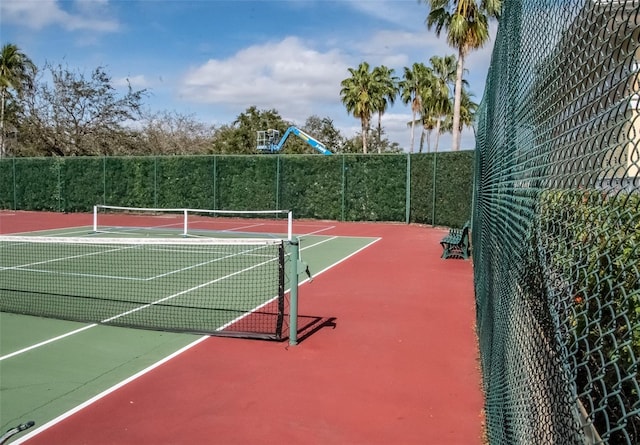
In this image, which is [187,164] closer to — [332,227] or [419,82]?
[332,227]

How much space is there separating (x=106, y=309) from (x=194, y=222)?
15171 millimetres

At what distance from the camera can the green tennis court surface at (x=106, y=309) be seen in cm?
493

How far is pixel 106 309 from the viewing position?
7492 mm

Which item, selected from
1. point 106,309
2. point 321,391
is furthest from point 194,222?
point 321,391

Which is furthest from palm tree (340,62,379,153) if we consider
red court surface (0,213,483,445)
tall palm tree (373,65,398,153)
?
red court surface (0,213,483,445)

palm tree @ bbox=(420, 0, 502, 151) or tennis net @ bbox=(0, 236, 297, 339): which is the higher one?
palm tree @ bbox=(420, 0, 502, 151)

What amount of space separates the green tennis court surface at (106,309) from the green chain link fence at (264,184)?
7476 millimetres

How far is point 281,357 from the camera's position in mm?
5648

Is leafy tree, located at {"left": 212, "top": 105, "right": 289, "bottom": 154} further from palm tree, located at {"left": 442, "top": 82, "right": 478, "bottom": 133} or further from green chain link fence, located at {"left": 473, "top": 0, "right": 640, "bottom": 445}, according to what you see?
green chain link fence, located at {"left": 473, "top": 0, "right": 640, "bottom": 445}

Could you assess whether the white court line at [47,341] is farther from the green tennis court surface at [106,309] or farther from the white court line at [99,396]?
the white court line at [99,396]

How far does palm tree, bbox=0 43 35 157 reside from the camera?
116 feet

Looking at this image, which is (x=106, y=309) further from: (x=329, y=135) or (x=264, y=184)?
(x=329, y=135)

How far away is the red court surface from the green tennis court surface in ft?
1.41

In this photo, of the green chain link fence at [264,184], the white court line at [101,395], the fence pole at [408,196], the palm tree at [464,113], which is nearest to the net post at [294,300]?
the white court line at [101,395]
